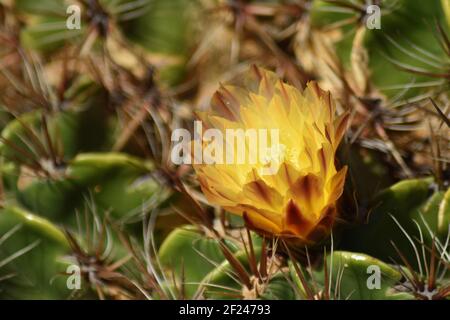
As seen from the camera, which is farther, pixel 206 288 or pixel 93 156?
pixel 93 156

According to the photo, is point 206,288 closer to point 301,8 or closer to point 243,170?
point 243,170

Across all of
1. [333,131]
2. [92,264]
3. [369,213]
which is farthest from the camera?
[92,264]

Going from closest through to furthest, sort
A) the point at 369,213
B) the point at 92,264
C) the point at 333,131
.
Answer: the point at 333,131
the point at 369,213
the point at 92,264
